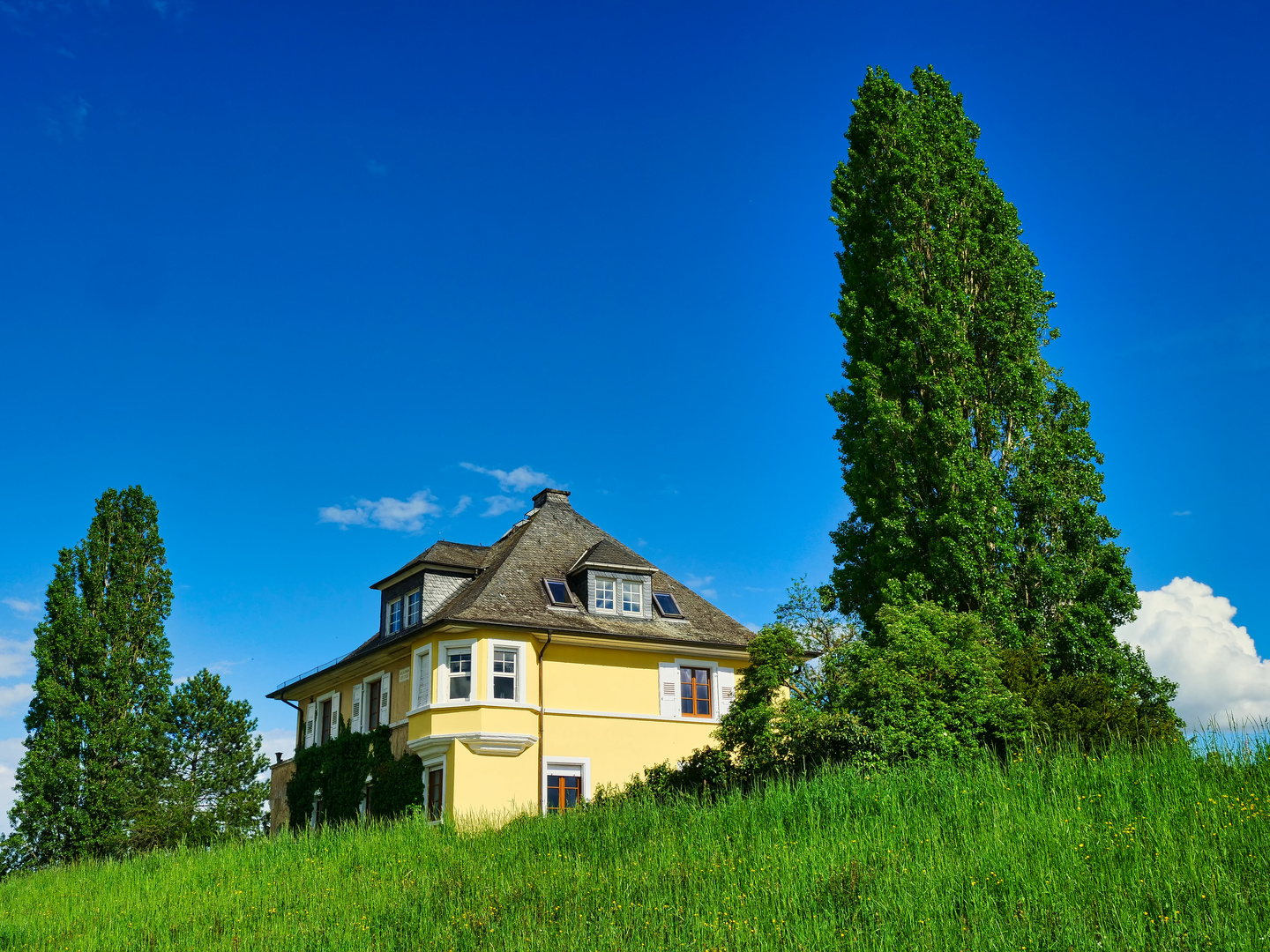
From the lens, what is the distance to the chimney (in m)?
37.0

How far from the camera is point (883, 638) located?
21.5 meters

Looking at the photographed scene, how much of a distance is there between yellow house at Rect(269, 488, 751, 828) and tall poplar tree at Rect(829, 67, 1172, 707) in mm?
7387

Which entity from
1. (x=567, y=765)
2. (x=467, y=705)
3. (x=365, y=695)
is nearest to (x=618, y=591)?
(x=567, y=765)

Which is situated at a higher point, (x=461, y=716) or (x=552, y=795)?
(x=461, y=716)

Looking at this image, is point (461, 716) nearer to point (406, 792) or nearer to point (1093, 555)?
point (406, 792)

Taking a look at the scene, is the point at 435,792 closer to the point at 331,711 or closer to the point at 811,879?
the point at 331,711

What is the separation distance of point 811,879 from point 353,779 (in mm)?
22660

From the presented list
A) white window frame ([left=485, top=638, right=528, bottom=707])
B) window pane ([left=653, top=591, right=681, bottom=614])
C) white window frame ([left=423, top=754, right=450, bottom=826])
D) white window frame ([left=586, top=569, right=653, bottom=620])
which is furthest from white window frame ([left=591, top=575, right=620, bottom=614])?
white window frame ([left=423, top=754, right=450, bottom=826])

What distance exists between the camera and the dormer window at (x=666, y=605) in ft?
107

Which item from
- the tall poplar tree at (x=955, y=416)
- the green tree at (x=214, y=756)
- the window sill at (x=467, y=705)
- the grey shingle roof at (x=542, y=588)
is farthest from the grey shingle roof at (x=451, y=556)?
the green tree at (x=214, y=756)

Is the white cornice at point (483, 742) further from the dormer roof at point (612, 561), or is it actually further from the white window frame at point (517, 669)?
the dormer roof at point (612, 561)

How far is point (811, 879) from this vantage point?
11.0 meters

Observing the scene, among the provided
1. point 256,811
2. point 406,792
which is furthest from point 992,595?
point 256,811

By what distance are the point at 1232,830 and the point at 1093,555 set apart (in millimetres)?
14056
